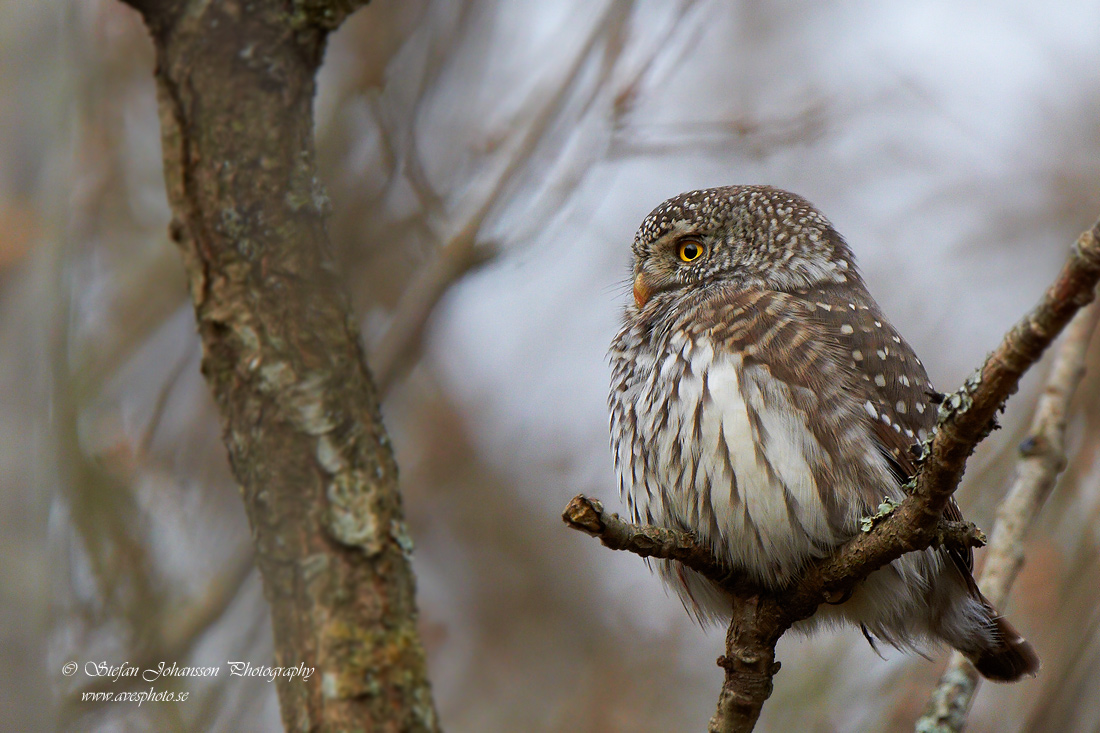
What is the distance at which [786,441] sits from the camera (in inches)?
135

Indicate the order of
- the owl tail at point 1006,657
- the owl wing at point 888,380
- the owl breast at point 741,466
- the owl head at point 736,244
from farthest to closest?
1. the owl head at point 736,244
2. the owl tail at point 1006,657
3. the owl wing at point 888,380
4. the owl breast at point 741,466

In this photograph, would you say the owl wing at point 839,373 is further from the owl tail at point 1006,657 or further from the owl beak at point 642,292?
the owl beak at point 642,292

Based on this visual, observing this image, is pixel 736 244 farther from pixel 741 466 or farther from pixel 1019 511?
pixel 1019 511

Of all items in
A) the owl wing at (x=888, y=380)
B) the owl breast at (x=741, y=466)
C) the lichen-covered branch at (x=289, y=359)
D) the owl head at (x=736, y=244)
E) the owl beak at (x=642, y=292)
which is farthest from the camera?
the owl beak at (x=642, y=292)

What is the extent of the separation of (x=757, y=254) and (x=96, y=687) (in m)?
3.23

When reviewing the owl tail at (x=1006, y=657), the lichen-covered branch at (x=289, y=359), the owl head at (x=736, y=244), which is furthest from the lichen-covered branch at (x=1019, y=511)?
the lichen-covered branch at (x=289, y=359)

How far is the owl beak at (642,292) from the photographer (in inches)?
179

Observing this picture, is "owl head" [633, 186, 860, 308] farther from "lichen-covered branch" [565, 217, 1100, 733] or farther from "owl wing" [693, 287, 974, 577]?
"lichen-covered branch" [565, 217, 1100, 733]

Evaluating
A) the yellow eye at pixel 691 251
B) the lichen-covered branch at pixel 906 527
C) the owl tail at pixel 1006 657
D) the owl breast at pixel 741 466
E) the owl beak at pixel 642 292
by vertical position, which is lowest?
the owl tail at pixel 1006 657

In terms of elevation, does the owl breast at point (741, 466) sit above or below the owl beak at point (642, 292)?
below

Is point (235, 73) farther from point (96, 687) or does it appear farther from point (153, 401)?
point (153, 401)

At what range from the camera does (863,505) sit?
3426mm

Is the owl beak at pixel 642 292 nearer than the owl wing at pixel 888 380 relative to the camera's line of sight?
No

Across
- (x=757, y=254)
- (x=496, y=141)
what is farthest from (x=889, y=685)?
(x=496, y=141)
